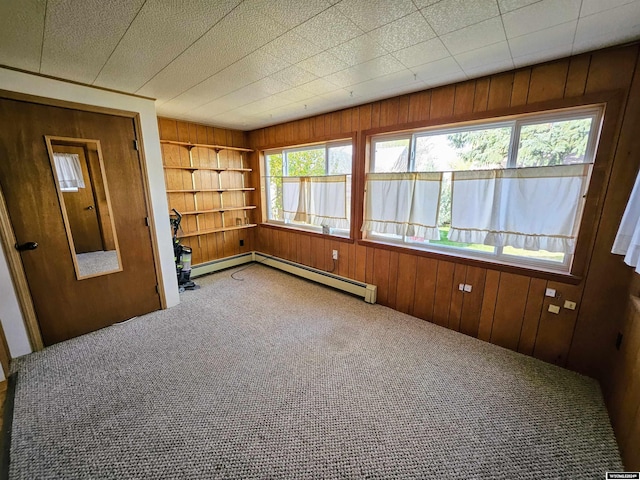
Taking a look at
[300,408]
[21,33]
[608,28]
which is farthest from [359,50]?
[300,408]

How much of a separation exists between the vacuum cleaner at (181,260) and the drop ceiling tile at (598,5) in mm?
4154

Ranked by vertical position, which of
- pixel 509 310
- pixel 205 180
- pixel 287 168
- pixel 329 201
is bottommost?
pixel 509 310

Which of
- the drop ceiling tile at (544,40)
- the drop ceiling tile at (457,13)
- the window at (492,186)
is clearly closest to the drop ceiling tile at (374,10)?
the drop ceiling tile at (457,13)

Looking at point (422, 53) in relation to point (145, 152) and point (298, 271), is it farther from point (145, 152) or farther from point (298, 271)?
point (298, 271)

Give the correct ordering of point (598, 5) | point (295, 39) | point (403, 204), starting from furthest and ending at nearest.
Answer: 1. point (403, 204)
2. point (295, 39)
3. point (598, 5)

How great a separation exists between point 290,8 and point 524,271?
258 centimetres

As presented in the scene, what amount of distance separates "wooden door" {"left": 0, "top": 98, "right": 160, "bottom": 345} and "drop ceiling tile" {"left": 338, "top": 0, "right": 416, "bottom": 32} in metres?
2.48

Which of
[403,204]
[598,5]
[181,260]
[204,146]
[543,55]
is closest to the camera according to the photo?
[598,5]

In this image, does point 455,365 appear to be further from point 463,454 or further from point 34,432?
point 34,432

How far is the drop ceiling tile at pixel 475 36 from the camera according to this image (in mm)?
1437

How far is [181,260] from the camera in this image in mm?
3596

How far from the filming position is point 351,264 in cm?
336

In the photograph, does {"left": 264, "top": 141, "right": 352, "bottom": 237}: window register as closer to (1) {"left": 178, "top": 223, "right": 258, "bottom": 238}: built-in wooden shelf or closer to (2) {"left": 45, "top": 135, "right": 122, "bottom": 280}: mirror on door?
(1) {"left": 178, "top": 223, "right": 258, "bottom": 238}: built-in wooden shelf

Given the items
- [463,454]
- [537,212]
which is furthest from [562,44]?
[463,454]
